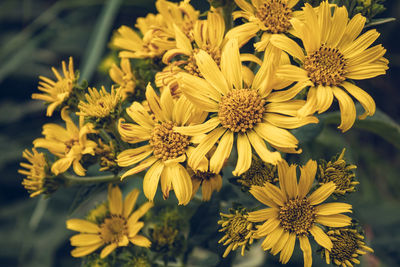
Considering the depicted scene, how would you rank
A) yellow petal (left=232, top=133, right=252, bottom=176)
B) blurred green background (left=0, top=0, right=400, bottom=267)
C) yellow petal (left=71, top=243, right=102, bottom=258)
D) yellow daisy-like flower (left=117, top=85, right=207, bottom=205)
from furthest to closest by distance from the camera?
1. blurred green background (left=0, top=0, right=400, bottom=267)
2. yellow petal (left=71, top=243, right=102, bottom=258)
3. yellow daisy-like flower (left=117, top=85, right=207, bottom=205)
4. yellow petal (left=232, top=133, right=252, bottom=176)

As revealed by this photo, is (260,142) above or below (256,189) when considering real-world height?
above

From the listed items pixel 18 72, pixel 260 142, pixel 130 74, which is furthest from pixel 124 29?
pixel 18 72

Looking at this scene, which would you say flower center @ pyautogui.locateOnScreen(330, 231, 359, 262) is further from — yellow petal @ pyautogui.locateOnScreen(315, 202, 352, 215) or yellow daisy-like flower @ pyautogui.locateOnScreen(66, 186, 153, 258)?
yellow daisy-like flower @ pyautogui.locateOnScreen(66, 186, 153, 258)

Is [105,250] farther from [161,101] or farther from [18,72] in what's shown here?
[18,72]

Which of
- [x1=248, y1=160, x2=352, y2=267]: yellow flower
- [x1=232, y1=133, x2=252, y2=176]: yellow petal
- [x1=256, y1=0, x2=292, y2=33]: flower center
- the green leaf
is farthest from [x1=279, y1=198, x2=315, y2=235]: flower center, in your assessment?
[x1=256, y1=0, x2=292, y2=33]: flower center

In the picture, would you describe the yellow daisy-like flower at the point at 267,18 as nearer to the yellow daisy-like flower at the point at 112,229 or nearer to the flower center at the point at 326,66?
the flower center at the point at 326,66

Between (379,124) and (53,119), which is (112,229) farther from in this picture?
(53,119)
